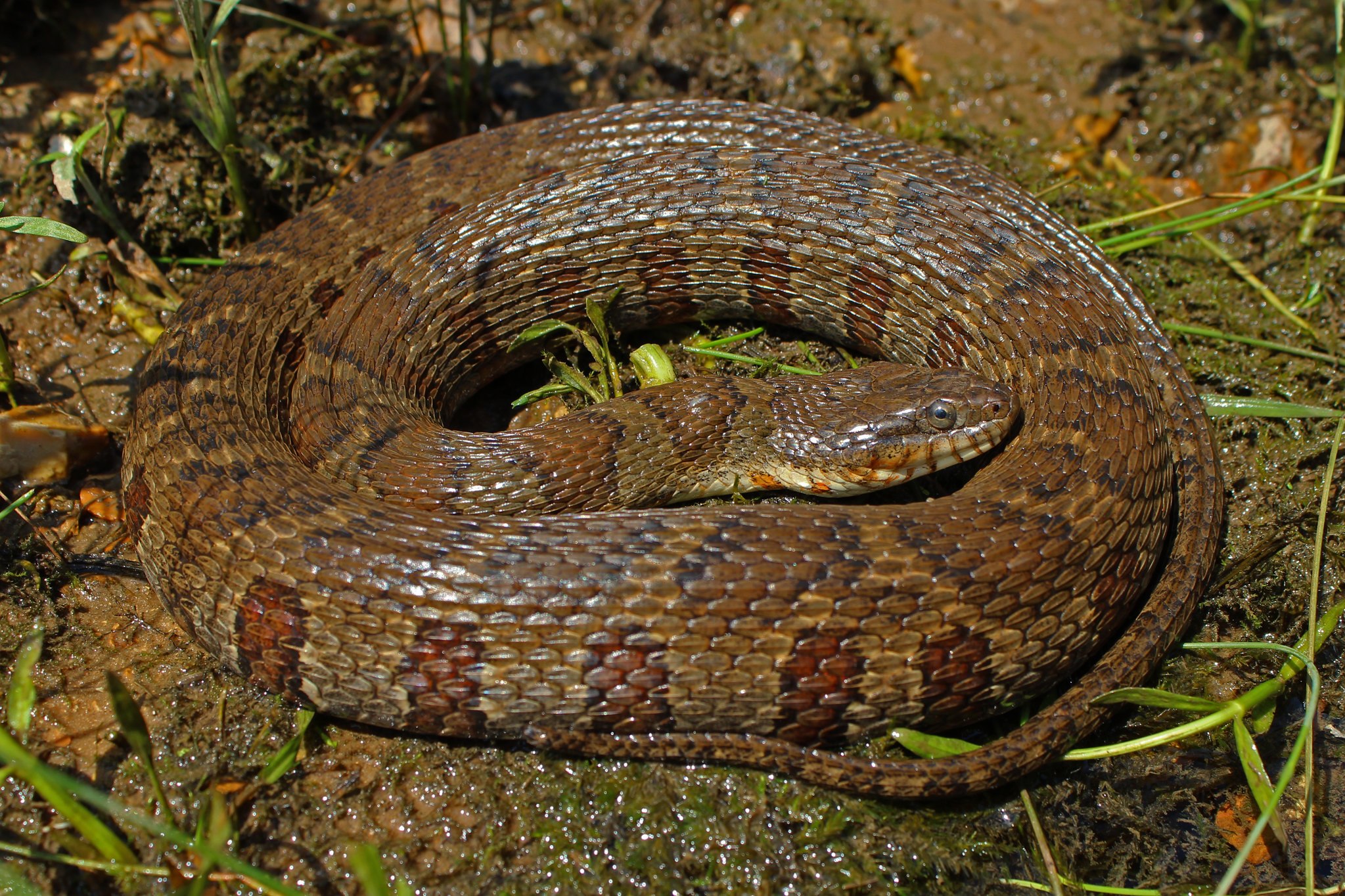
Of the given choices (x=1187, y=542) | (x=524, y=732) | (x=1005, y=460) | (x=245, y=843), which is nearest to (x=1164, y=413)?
(x=1187, y=542)

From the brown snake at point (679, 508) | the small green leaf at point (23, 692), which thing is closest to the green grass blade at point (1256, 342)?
the brown snake at point (679, 508)

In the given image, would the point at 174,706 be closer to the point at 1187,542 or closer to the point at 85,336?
the point at 85,336

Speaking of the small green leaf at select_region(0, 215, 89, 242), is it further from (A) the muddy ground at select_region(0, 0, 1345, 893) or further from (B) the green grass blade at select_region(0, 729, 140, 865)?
(B) the green grass blade at select_region(0, 729, 140, 865)

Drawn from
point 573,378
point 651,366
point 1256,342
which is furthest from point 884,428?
point 1256,342

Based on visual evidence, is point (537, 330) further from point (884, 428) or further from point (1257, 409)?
point (1257, 409)

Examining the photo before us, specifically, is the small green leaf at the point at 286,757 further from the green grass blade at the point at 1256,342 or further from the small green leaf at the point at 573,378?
the green grass blade at the point at 1256,342
